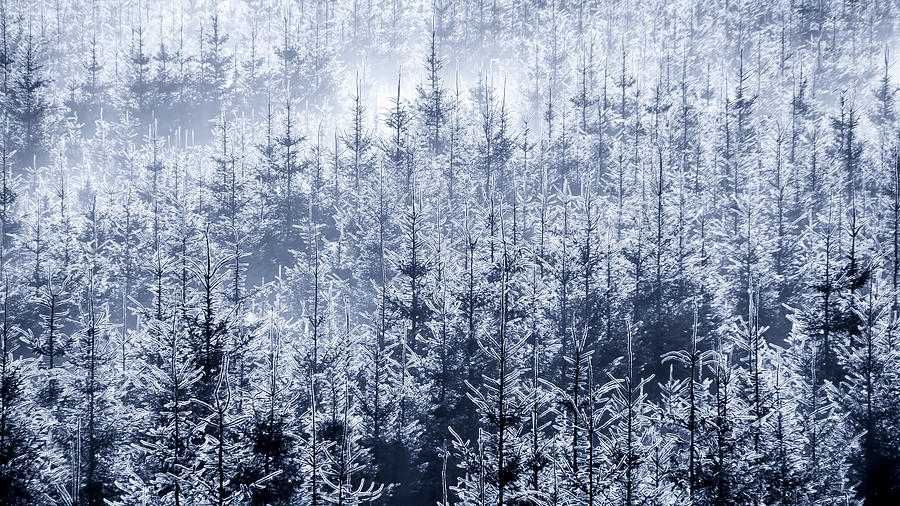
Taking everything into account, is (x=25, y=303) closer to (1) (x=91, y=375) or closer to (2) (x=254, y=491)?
(1) (x=91, y=375)

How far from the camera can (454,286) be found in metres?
23.5

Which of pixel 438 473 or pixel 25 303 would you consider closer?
pixel 438 473

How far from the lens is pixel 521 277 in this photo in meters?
26.3

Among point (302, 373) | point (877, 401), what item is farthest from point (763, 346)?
point (302, 373)

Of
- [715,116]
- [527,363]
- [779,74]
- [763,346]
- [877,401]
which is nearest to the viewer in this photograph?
[877,401]

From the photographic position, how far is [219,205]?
38.2m

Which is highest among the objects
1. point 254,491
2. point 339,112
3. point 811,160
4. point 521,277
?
point 339,112

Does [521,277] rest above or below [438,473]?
above

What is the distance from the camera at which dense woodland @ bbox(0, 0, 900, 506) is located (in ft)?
49.3

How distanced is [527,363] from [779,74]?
66.8 m

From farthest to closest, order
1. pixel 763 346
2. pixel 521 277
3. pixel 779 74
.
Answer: pixel 779 74 → pixel 521 277 → pixel 763 346

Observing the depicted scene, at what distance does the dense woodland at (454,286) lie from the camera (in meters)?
15.0

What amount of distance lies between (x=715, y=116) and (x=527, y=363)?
36.9 m

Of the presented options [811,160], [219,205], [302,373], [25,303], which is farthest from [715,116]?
[25,303]
